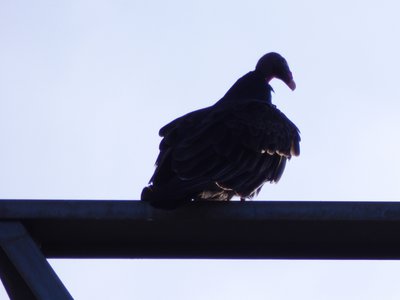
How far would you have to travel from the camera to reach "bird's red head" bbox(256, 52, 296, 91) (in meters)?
6.18

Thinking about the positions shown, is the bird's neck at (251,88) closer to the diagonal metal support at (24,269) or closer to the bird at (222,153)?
the bird at (222,153)

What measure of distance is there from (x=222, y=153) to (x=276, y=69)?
2.54 m

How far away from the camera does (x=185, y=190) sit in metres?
3.23

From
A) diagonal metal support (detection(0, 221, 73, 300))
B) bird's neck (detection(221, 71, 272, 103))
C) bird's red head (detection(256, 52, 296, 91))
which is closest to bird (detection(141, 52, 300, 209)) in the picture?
diagonal metal support (detection(0, 221, 73, 300))

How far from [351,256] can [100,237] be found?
64 cm

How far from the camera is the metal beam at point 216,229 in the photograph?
6.99 ft

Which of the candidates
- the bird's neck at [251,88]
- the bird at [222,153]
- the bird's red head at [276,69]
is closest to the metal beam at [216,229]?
the bird at [222,153]

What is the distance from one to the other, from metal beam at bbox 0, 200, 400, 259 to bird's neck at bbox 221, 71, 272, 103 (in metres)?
3.45

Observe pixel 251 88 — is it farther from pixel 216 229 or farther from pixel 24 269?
pixel 24 269

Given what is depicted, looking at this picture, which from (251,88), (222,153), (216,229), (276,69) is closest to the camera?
(216,229)

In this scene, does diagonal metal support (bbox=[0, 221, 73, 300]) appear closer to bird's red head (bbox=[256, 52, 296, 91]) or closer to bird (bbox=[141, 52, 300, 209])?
bird (bbox=[141, 52, 300, 209])

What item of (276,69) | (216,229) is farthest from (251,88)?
(216,229)

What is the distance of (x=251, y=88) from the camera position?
232 inches

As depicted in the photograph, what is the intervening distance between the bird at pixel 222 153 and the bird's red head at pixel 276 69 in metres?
1.14
